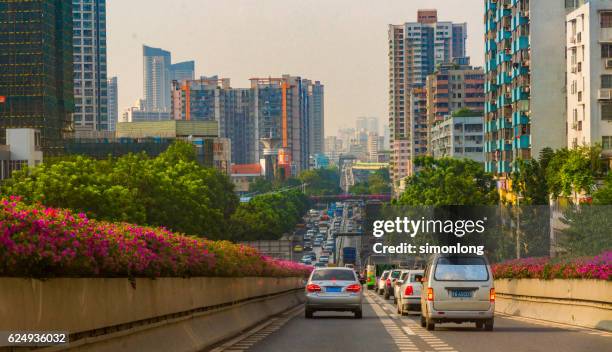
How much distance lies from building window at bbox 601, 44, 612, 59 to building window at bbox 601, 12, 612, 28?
5.40 feet

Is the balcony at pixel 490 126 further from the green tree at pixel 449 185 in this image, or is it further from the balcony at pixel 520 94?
the green tree at pixel 449 185

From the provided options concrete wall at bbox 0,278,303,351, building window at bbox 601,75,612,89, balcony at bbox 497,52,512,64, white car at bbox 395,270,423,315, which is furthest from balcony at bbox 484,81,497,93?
concrete wall at bbox 0,278,303,351

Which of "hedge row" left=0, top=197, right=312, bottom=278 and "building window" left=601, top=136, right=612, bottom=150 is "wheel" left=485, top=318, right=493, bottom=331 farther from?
"building window" left=601, top=136, right=612, bottom=150

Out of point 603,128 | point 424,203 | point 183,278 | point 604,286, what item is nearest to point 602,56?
point 603,128

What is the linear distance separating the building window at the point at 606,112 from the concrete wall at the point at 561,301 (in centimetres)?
6027

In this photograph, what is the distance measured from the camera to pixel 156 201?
10850cm

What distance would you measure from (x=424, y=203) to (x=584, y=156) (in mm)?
32138

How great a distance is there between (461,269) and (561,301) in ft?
23.7

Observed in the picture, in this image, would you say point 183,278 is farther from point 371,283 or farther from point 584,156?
point 371,283

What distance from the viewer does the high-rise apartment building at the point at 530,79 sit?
5221 inches

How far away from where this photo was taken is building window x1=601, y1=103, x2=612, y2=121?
357 feet

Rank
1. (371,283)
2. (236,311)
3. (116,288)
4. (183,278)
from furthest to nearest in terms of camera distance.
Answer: (371,283)
(236,311)
(183,278)
(116,288)

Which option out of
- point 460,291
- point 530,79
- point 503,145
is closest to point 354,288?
point 460,291

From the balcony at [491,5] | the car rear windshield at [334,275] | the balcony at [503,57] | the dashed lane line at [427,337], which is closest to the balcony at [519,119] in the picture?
the balcony at [503,57]
